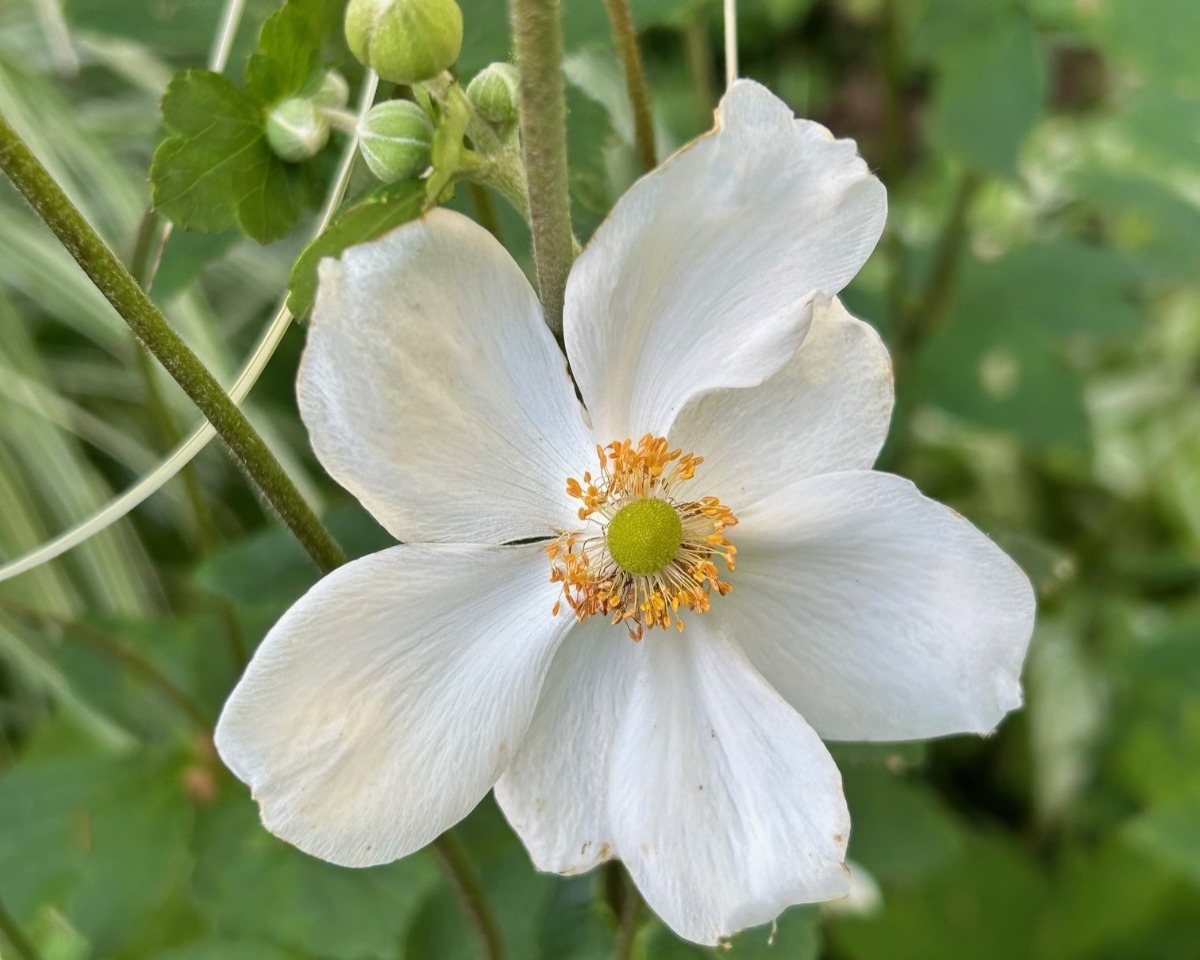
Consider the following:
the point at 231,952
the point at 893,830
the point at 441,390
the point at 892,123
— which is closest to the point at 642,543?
the point at 441,390

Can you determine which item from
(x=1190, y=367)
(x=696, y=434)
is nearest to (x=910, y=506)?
(x=696, y=434)

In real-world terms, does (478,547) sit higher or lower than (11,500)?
higher

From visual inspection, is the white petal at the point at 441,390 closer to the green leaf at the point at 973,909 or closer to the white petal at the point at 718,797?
the white petal at the point at 718,797

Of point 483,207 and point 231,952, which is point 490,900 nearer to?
point 231,952

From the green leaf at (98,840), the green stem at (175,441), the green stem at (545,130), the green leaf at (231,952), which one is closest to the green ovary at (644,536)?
the green stem at (545,130)

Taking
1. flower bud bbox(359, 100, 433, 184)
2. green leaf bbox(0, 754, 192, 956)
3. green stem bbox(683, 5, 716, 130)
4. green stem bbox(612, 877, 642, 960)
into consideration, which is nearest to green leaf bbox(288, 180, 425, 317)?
flower bud bbox(359, 100, 433, 184)

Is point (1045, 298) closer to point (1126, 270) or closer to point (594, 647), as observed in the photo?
point (1126, 270)

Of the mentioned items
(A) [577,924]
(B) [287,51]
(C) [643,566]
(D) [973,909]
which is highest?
(B) [287,51]
